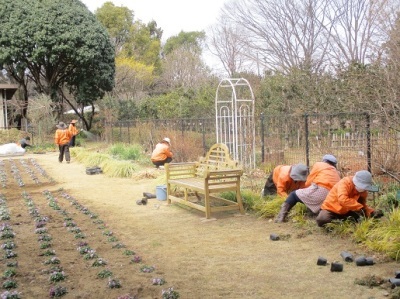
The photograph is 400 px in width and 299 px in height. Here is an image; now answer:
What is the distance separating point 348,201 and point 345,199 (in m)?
0.05

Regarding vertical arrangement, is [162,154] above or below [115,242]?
above

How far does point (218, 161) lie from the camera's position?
29.8 ft

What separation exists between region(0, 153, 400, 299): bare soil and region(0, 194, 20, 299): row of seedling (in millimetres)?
65

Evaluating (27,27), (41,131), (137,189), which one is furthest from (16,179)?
(27,27)

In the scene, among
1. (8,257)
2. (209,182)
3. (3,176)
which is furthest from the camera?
(3,176)

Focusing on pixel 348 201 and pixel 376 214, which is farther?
pixel 376 214

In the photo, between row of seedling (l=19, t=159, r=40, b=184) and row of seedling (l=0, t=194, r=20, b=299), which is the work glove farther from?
row of seedling (l=19, t=159, r=40, b=184)

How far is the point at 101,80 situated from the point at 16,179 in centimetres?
1602

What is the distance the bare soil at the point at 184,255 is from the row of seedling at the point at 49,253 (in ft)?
0.18

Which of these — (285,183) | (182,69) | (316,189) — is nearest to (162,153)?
(285,183)

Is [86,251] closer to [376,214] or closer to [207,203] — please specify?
[207,203]

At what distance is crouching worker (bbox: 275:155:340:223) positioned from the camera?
23.1 ft

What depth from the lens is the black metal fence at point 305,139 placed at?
8.27 meters

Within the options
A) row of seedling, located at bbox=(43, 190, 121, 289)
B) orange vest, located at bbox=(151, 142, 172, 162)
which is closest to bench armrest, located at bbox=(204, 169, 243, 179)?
row of seedling, located at bbox=(43, 190, 121, 289)
